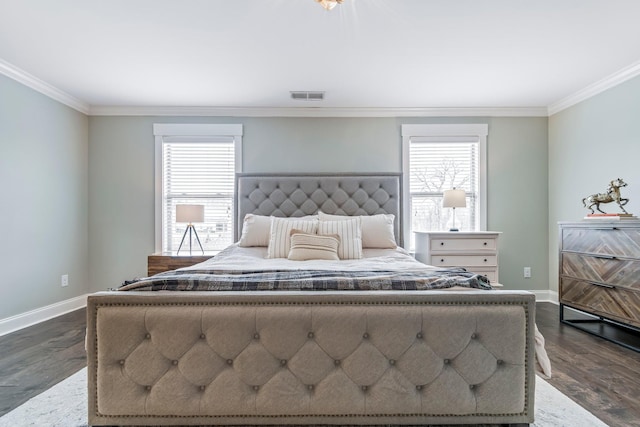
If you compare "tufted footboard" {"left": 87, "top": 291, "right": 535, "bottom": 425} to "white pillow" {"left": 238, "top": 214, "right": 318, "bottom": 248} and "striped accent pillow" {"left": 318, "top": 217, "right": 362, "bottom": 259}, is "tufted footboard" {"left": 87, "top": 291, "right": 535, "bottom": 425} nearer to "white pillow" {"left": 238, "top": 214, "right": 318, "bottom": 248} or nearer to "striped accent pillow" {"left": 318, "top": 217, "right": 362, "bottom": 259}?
"striped accent pillow" {"left": 318, "top": 217, "right": 362, "bottom": 259}

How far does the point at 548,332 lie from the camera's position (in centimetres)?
327

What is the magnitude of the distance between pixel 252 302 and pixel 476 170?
3.85 m

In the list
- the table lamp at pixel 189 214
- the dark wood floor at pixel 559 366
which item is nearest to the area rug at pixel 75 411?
the dark wood floor at pixel 559 366

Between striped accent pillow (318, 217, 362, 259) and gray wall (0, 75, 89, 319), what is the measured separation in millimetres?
2928

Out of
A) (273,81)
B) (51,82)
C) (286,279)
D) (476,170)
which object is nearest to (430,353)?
(286,279)

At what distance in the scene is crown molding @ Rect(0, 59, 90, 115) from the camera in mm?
3225

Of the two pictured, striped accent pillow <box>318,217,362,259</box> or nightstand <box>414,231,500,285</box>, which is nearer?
striped accent pillow <box>318,217,362,259</box>

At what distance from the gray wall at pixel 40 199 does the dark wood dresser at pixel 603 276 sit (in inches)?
212

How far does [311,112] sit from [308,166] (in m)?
0.69

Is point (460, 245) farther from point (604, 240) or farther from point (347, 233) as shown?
point (347, 233)

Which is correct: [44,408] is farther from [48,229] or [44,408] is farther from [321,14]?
[321,14]

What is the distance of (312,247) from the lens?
3.17 m

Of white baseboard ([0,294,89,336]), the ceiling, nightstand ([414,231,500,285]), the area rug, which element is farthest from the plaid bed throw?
white baseboard ([0,294,89,336])

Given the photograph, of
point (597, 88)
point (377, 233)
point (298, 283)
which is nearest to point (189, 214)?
point (377, 233)
